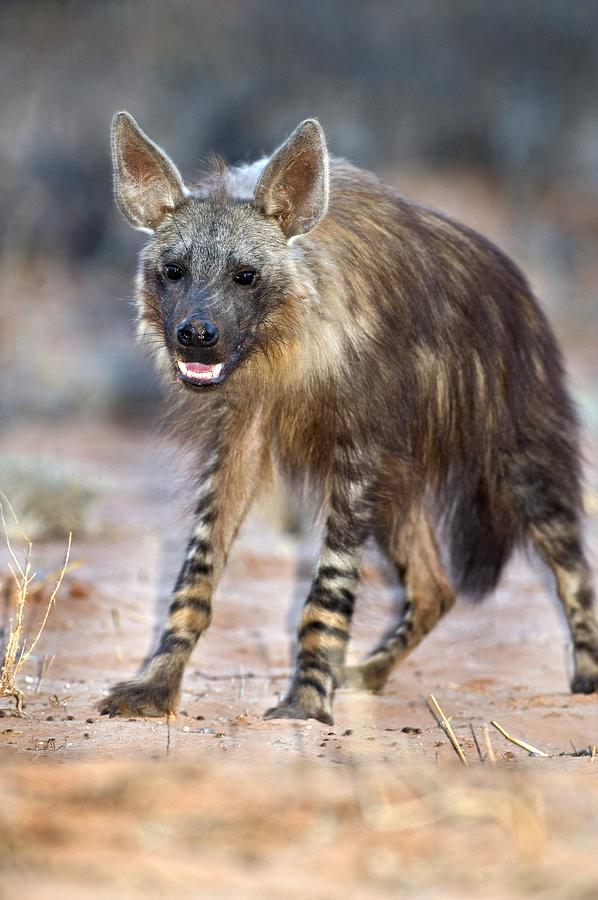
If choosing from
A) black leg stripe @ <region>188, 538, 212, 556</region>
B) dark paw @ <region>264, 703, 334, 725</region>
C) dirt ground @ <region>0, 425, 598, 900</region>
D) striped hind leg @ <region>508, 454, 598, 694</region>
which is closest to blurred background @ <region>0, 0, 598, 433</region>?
dirt ground @ <region>0, 425, 598, 900</region>

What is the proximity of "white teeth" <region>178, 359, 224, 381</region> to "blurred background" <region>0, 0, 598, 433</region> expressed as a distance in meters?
8.18

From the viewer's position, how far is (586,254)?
784 inches

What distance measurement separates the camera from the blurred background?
1516 centimetres

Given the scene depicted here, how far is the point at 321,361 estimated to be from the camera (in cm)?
480

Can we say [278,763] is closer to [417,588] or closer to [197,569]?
[197,569]

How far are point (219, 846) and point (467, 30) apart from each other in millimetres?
20798

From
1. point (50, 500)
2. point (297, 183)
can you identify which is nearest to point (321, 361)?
point (297, 183)

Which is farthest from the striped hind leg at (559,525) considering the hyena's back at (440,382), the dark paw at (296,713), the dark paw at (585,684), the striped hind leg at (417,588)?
the dark paw at (296,713)

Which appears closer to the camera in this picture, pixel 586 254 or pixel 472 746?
pixel 472 746

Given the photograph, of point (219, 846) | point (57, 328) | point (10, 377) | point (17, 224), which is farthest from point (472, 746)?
point (17, 224)

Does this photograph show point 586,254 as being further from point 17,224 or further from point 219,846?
point 219,846

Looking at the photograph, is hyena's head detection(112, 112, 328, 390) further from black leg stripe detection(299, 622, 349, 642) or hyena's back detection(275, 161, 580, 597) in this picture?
black leg stripe detection(299, 622, 349, 642)

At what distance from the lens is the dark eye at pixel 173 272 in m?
4.83

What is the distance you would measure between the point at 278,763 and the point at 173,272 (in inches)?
78.4
